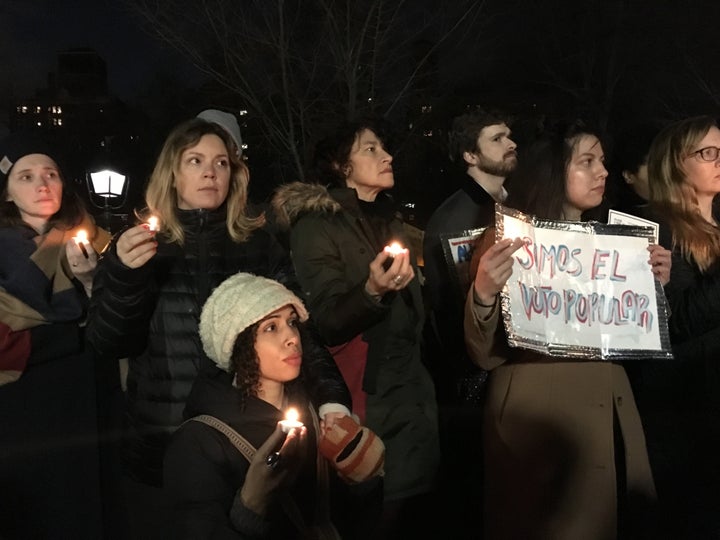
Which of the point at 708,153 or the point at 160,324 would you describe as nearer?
the point at 160,324

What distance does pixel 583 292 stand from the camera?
3270mm

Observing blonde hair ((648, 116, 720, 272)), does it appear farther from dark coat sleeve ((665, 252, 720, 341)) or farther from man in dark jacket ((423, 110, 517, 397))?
man in dark jacket ((423, 110, 517, 397))

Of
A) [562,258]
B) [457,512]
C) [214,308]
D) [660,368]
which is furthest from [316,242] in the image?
[457,512]

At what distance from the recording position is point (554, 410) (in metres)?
3.31

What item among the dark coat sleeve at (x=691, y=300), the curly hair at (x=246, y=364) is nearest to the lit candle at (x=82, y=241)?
the curly hair at (x=246, y=364)

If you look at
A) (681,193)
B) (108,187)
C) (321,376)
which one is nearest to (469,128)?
(681,193)

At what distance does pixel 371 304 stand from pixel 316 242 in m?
0.61

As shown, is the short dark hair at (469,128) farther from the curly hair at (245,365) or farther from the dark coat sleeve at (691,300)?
the curly hair at (245,365)

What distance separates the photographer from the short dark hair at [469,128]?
5082 mm

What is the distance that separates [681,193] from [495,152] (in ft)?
4.59

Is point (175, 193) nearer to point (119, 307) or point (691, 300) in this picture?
point (119, 307)

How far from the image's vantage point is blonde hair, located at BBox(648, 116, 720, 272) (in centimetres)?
372

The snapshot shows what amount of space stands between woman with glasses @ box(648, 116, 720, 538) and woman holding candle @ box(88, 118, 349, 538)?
5.82ft

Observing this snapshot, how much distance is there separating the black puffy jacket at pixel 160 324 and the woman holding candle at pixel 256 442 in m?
0.20
